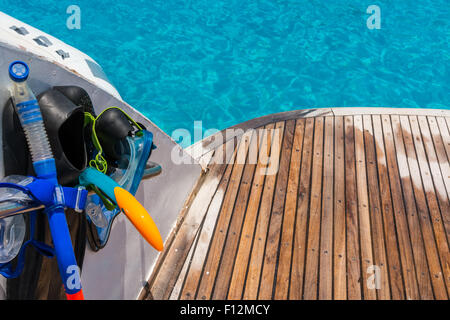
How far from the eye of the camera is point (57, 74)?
4.72 ft

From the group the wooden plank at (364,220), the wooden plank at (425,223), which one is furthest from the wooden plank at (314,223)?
the wooden plank at (425,223)

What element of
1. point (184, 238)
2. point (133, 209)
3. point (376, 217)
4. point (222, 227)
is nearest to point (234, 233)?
point (222, 227)

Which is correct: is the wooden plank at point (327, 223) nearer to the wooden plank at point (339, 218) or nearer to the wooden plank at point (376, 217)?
the wooden plank at point (339, 218)

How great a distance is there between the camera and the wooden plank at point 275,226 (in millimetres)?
2232

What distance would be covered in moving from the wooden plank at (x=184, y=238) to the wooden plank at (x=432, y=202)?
5.29 ft

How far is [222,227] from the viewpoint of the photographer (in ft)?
8.43

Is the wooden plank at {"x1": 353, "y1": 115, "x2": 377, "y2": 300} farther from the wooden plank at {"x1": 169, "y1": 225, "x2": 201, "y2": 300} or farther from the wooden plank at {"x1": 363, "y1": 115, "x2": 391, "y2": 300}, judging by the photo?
the wooden plank at {"x1": 169, "y1": 225, "x2": 201, "y2": 300}

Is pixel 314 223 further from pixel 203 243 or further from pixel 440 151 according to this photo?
pixel 440 151

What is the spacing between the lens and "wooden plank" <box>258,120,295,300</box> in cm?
223

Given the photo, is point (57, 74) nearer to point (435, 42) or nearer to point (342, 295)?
point (342, 295)

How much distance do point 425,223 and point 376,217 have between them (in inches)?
13.7

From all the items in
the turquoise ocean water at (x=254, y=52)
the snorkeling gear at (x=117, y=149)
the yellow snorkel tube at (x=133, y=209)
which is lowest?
the yellow snorkel tube at (x=133, y=209)

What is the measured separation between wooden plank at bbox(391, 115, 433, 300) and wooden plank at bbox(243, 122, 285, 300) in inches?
38.9
